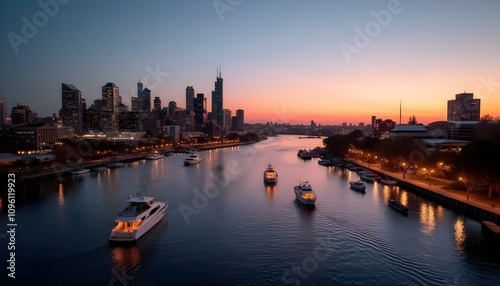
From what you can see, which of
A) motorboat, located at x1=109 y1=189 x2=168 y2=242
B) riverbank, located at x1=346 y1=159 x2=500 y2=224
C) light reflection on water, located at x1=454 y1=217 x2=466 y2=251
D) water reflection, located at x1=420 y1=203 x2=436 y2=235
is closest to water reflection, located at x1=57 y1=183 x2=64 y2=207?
motorboat, located at x1=109 y1=189 x2=168 y2=242

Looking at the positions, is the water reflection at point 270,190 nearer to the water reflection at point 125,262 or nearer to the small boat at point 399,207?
the small boat at point 399,207

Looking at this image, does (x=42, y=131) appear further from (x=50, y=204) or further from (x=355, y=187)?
(x=355, y=187)

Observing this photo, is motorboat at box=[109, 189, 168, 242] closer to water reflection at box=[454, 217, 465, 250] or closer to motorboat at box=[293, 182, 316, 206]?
motorboat at box=[293, 182, 316, 206]

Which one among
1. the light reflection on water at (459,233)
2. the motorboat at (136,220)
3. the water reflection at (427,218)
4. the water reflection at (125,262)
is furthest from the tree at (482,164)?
the water reflection at (125,262)

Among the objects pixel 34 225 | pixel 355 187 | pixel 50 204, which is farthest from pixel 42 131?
pixel 355 187

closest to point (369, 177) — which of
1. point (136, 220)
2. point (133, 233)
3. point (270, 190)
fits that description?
point (270, 190)

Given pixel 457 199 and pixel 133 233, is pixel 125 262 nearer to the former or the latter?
pixel 133 233
